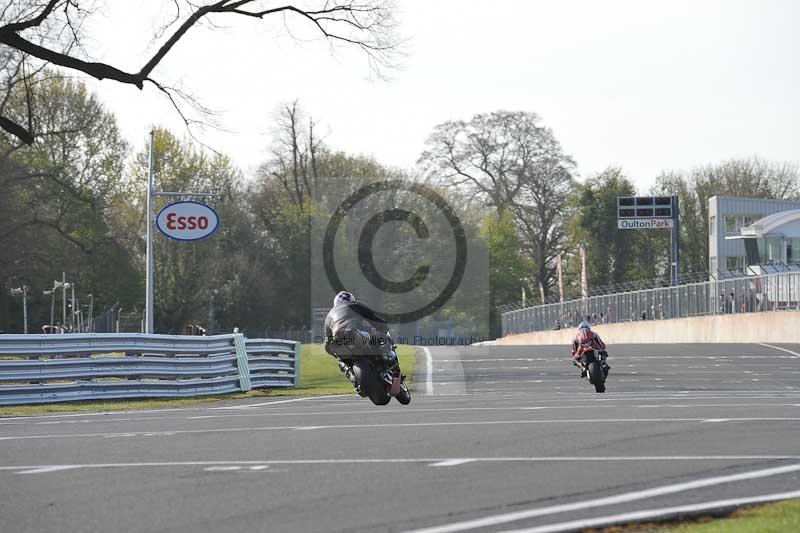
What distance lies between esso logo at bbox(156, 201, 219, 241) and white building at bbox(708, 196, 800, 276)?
1795 inches

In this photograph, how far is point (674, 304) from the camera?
6178cm

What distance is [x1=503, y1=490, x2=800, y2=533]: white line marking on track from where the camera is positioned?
7.63m

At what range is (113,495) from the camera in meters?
9.28

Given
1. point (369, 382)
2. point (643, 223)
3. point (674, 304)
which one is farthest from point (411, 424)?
point (643, 223)

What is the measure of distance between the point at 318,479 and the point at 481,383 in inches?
836

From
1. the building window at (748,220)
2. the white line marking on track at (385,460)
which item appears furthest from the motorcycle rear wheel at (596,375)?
the building window at (748,220)

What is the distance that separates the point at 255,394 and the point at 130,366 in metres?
3.19

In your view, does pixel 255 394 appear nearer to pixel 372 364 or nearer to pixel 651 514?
pixel 372 364

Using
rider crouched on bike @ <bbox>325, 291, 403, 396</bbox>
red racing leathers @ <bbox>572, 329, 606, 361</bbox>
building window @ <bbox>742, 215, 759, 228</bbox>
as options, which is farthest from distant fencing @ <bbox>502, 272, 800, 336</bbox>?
rider crouched on bike @ <bbox>325, 291, 403, 396</bbox>

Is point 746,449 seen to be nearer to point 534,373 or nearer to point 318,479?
point 318,479

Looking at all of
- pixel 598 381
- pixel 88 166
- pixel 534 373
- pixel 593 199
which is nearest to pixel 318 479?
pixel 598 381

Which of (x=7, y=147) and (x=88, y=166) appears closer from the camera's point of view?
(x=7, y=147)

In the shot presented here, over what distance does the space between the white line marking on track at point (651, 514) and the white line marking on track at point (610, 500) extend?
0.32 metres

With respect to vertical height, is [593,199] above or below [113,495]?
above
